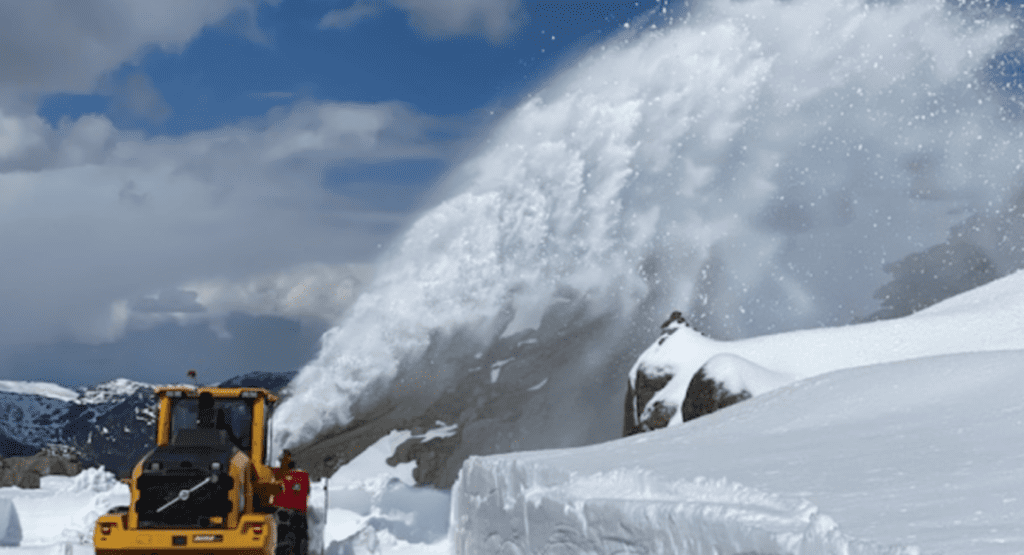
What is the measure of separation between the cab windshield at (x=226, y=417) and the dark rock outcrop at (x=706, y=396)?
9.36 m

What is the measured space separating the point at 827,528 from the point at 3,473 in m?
23.6

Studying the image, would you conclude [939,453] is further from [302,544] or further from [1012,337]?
[1012,337]

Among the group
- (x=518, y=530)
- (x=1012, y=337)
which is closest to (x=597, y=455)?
(x=518, y=530)

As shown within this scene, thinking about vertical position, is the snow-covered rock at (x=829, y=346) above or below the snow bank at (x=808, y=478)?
above

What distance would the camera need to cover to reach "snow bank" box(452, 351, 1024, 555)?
4.25 m

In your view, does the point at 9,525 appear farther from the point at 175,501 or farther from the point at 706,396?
the point at 706,396

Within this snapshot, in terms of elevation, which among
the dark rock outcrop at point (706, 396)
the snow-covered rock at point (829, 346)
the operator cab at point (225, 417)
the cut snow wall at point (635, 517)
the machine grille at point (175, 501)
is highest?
the snow-covered rock at point (829, 346)

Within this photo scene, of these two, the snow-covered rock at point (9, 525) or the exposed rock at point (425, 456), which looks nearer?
the snow-covered rock at point (9, 525)

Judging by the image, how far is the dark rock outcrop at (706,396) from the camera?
58.2 ft

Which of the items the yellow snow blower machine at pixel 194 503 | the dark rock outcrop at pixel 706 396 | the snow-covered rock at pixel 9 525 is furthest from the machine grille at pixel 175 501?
the dark rock outcrop at pixel 706 396

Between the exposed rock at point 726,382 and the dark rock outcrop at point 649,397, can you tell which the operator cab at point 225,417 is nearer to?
the exposed rock at point 726,382

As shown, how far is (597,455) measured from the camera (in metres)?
9.20

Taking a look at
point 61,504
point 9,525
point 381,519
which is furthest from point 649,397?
point 9,525

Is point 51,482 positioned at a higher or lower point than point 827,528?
higher
